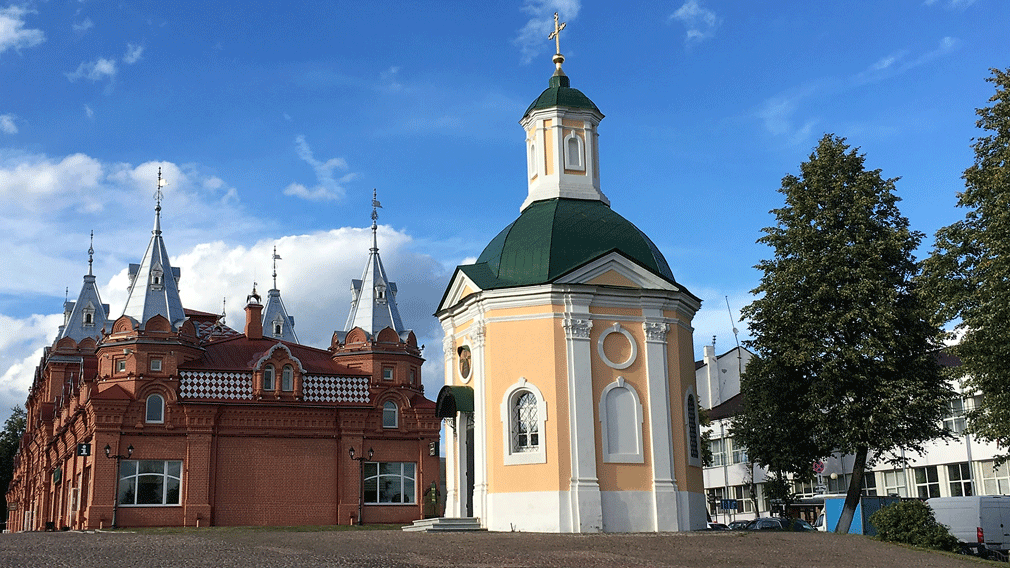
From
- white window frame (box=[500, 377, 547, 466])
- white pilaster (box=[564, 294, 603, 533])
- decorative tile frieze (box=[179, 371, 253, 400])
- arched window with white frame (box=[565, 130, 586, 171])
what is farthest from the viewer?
decorative tile frieze (box=[179, 371, 253, 400])

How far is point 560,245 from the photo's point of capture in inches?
1027

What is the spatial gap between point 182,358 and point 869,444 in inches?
1127

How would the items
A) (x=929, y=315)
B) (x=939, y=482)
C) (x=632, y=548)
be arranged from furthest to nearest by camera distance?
1. (x=939, y=482)
2. (x=929, y=315)
3. (x=632, y=548)

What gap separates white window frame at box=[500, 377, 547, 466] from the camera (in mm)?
24531

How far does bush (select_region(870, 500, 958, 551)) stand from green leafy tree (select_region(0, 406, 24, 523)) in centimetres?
7114

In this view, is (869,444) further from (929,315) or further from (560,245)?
(560,245)

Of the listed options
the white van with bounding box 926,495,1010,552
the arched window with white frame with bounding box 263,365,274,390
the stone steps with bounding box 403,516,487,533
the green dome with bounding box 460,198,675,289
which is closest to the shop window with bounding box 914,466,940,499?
the white van with bounding box 926,495,1010,552

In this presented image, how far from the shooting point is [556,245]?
26078mm

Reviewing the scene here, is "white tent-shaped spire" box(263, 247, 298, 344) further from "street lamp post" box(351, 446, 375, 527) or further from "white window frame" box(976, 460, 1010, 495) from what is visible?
"white window frame" box(976, 460, 1010, 495)

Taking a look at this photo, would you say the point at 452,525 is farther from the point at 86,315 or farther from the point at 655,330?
the point at 86,315

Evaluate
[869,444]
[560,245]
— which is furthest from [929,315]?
[560,245]

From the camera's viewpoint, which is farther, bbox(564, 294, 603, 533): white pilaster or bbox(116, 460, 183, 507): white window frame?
bbox(116, 460, 183, 507): white window frame

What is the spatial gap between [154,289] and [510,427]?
77.5 feet

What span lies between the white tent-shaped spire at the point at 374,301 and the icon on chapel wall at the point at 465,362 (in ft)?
65.9
